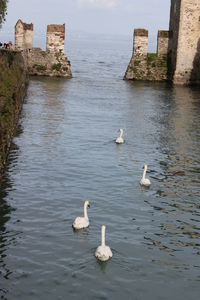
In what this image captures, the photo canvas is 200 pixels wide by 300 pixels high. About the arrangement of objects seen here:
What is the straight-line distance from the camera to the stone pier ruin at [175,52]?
4575 cm

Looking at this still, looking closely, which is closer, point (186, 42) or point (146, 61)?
point (186, 42)

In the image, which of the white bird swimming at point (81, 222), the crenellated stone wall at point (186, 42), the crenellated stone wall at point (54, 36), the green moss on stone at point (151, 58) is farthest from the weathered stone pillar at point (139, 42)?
the white bird swimming at point (81, 222)

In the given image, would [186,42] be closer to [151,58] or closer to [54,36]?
[151,58]

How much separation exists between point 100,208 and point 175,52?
34294mm

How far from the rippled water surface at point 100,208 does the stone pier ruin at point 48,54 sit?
18.8 metres

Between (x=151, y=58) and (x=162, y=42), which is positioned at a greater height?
(x=162, y=42)

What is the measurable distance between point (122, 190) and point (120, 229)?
10.5 ft

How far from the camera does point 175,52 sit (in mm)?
47281

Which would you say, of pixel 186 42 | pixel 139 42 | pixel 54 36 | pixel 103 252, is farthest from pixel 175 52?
pixel 103 252

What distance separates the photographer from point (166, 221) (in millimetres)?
14570

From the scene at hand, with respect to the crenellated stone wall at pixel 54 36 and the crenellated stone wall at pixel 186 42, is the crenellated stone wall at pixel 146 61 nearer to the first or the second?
the crenellated stone wall at pixel 186 42

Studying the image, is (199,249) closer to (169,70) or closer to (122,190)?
(122,190)

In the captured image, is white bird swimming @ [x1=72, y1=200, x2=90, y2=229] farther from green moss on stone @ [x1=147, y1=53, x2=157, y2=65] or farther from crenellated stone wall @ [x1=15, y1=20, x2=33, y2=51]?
green moss on stone @ [x1=147, y1=53, x2=157, y2=65]

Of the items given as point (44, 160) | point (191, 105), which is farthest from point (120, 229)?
point (191, 105)
